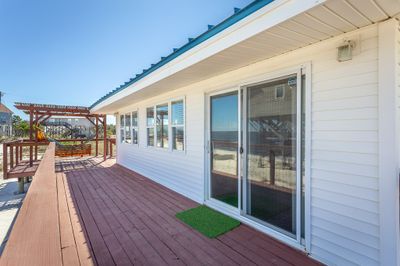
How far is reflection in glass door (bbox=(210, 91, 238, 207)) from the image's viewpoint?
10.8 feet

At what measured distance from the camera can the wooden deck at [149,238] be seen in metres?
2.23

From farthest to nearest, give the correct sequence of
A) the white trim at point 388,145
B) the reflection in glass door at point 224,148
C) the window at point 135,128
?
the window at point 135,128 < the reflection in glass door at point 224,148 < the white trim at point 388,145

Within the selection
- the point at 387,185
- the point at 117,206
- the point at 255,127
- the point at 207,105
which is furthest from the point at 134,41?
the point at 387,185

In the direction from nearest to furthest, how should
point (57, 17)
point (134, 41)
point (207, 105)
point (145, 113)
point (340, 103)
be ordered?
point (340, 103) → point (207, 105) → point (145, 113) → point (57, 17) → point (134, 41)

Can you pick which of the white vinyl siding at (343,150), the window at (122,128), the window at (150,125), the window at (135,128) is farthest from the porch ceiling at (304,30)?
the window at (122,128)

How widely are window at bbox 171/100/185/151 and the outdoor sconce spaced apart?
3.07 m

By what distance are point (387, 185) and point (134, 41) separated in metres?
10.1

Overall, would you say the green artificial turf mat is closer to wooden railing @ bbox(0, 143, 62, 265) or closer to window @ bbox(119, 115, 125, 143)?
wooden railing @ bbox(0, 143, 62, 265)

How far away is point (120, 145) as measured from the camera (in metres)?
8.71

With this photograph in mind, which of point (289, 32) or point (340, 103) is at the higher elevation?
point (289, 32)

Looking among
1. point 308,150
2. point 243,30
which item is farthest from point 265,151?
point 243,30

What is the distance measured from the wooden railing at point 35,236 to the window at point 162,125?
3.67m

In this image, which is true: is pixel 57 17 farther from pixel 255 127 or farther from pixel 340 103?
pixel 340 103

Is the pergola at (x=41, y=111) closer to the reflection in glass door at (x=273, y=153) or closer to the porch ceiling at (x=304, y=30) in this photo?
the porch ceiling at (x=304, y=30)
